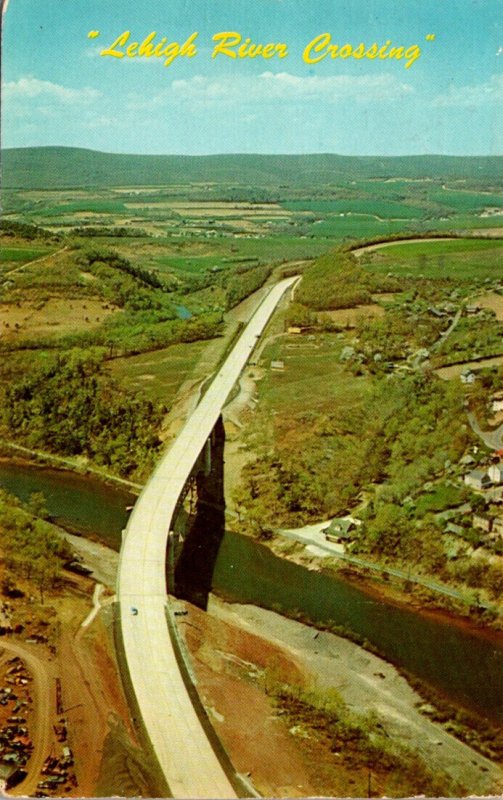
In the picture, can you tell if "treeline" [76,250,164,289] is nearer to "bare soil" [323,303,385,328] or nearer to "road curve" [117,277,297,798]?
"bare soil" [323,303,385,328]

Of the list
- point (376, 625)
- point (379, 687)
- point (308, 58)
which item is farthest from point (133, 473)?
point (308, 58)

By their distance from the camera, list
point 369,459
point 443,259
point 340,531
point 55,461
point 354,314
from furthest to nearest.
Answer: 1. point 443,259
2. point 354,314
3. point 55,461
4. point 369,459
5. point 340,531

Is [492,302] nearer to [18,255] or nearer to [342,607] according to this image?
[342,607]

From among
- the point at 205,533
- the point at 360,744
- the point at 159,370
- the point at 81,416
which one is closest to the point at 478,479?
the point at 205,533

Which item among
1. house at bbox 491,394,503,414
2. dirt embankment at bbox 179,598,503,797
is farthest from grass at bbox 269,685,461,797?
house at bbox 491,394,503,414

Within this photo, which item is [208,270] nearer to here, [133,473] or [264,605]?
[133,473]

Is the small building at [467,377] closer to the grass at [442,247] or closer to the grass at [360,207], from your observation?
the grass at [442,247]
